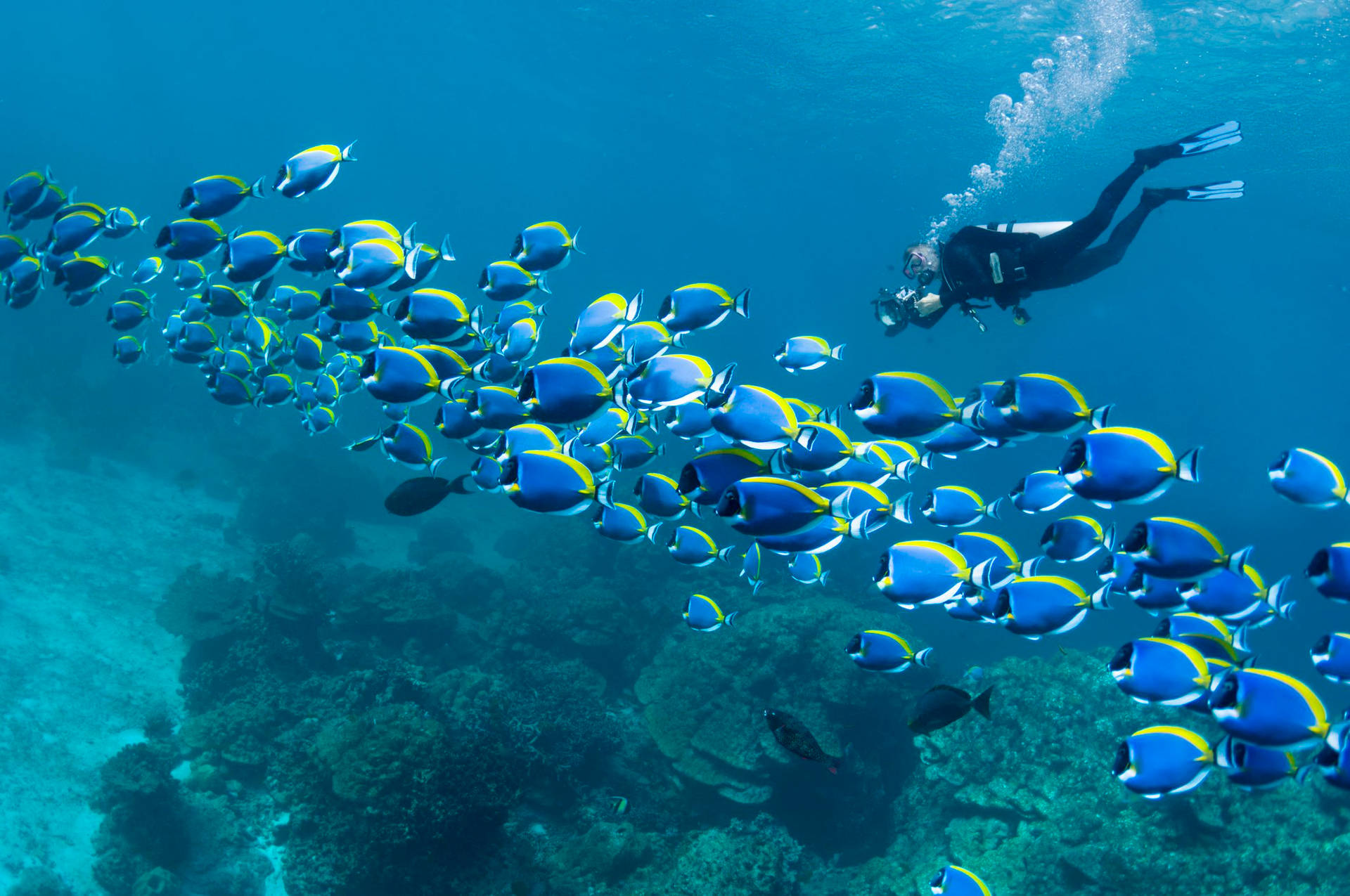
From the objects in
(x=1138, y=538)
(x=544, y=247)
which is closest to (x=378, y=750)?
(x=544, y=247)

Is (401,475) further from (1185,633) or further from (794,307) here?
(794,307)

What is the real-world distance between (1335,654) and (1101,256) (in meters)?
4.79

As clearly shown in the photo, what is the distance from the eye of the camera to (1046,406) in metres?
3.16

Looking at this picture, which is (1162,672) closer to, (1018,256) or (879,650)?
(879,650)

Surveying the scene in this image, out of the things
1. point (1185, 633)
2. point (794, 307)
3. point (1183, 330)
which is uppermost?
point (1185, 633)

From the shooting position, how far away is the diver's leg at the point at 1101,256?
6.53 m

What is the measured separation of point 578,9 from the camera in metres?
32.4

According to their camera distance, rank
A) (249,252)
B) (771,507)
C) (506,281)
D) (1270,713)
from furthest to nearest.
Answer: (506,281)
(249,252)
(771,507)
(1270,713)

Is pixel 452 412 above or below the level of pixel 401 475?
above

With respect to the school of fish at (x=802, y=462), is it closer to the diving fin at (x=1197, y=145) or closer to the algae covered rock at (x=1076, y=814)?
the algae covered rock at (x=1076, y=814)

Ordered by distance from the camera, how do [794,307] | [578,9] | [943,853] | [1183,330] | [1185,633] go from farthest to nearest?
1. [794,307]
2. [1183,330]
3. [578,9]
4. [943,853]
5. [1185,633]

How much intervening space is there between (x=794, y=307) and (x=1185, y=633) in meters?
116

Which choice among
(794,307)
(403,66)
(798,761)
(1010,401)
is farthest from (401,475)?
(794,307)

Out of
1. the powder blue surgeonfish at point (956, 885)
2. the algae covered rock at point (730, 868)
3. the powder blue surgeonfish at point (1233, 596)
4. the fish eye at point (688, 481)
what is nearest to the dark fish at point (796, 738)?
the powder blue surgeonfish at point (956, 885)
